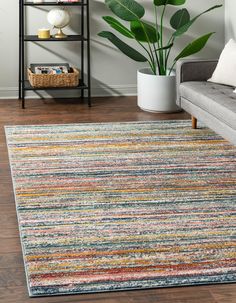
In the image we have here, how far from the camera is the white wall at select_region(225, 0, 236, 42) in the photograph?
6.08 metres

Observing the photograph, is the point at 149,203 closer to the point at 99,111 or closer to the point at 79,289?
the point at 79,289

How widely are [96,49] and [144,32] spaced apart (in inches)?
25.9

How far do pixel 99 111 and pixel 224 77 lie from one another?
1.17 m

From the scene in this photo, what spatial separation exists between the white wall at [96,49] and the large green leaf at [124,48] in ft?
1.52

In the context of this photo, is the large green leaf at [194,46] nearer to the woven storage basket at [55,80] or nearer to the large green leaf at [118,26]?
the large green leaf at [118,26]

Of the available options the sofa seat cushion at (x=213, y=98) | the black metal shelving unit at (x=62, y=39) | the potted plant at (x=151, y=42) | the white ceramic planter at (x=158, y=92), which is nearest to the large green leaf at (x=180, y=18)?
the potted plant at (x=151, y=42)

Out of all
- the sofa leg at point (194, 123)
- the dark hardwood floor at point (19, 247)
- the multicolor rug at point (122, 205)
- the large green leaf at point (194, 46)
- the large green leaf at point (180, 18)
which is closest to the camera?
the dark hardwood floor at point (19, 247)

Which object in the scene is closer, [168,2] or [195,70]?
[195,70]

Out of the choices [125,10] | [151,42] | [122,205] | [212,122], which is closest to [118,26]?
[125,10]

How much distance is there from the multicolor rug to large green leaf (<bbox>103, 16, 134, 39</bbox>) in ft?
2.63

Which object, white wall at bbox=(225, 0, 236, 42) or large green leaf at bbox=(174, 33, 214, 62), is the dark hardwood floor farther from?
white wall at bbox=(225, 0, 236, 42)

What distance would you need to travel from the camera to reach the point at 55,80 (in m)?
5.78

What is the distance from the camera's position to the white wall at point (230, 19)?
608 centimetres

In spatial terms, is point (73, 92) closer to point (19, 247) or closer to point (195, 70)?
point (195, 70)
